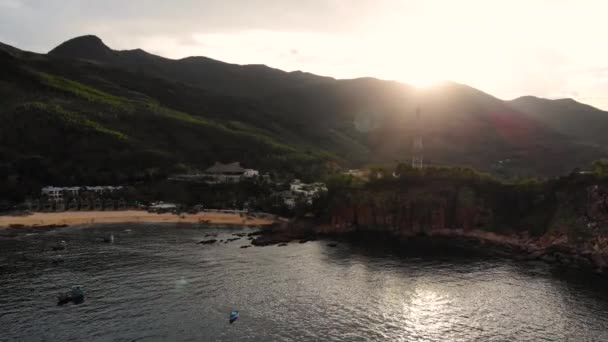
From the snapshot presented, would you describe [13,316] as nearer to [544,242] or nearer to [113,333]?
[113,333]

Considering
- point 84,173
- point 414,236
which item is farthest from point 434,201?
point 84,173

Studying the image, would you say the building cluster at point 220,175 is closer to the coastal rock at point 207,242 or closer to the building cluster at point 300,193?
the building cluster at point 300,193

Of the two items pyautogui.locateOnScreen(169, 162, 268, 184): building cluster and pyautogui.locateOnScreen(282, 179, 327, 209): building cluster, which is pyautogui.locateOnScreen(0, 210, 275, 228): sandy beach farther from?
pyautogui.locateOnScreen(169, 162, 268, 184): building cluster

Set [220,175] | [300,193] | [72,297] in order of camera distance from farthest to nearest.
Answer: [220,175] < [300,193] < [72,297]

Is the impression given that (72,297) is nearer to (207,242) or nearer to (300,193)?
(207,242)

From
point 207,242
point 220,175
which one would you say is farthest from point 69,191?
point 207,242

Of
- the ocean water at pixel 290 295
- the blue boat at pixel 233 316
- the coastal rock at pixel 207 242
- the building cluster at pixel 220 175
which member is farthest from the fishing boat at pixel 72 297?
the building cluster at pixel 220 175
